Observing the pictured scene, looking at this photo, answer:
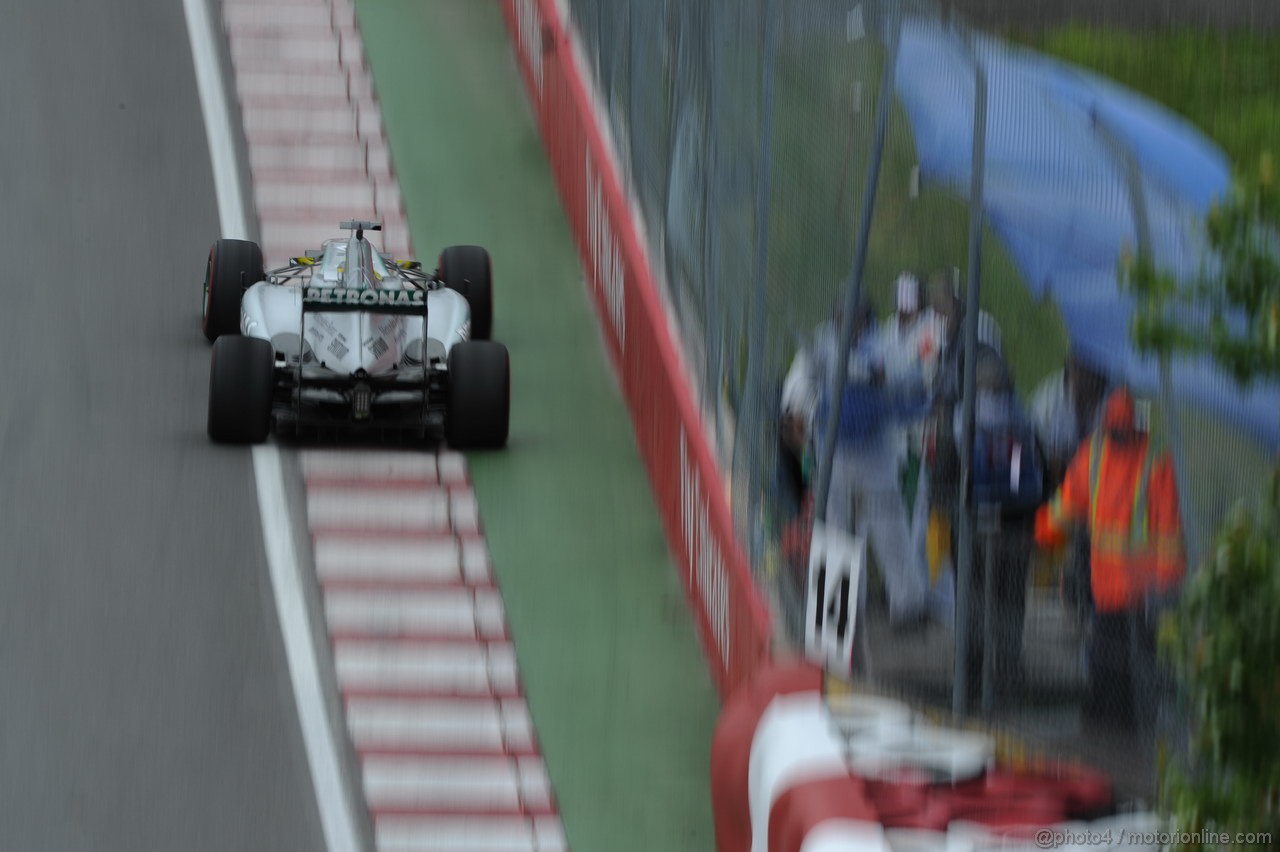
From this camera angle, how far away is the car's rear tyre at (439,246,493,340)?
520 inches

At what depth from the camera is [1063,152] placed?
5.45 meters

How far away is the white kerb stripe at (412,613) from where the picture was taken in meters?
9.90

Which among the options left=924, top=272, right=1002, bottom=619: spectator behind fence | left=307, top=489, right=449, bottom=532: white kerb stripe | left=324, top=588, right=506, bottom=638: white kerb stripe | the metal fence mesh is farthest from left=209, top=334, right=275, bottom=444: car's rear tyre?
left=924, top=272, right=1002, bottom=619: spectator behind fence

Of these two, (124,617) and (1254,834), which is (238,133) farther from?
(1254,834)

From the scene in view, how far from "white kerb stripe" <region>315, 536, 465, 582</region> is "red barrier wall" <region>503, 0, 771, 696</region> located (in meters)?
1.20

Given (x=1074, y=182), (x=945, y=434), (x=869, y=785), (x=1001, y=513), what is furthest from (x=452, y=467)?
(x=1074, y=182)

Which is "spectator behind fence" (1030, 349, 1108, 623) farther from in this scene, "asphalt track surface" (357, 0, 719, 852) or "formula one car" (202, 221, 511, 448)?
"formula one car" (202, 221, 511, 448)

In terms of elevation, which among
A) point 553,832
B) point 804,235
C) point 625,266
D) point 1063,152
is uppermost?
point 1063,152

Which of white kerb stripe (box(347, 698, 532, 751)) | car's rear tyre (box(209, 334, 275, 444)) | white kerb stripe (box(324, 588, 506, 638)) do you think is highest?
car's rear tyre (box(209, 334, 275, 444))

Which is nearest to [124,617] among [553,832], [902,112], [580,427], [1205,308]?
[553,832]

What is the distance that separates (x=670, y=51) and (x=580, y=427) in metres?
2.82

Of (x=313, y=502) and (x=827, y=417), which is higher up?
(x=827, y=417)

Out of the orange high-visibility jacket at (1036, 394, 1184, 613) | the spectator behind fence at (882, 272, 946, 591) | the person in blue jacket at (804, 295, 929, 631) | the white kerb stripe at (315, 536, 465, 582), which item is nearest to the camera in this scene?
the orange high-visibility jacket at (1036, 394, 1184, 613)

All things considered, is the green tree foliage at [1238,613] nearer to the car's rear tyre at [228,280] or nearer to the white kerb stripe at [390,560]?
the white kerb stripe at [390,560]
